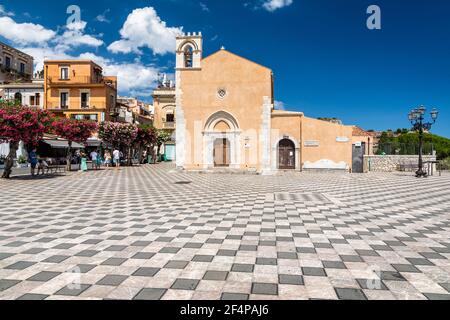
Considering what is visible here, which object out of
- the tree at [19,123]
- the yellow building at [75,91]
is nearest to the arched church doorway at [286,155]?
the tree at [19,123]

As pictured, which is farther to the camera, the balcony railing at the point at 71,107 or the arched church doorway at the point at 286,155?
the balcony railing at the point at 71,107

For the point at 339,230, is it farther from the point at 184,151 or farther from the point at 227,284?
the point at 184,151

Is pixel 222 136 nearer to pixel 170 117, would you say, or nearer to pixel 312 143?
pixel 312 143

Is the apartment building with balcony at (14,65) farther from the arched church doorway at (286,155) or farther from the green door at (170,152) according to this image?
the arched church doorway at (286,155)

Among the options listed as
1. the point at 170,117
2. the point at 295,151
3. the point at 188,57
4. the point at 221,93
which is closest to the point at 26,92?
the point at 170,117

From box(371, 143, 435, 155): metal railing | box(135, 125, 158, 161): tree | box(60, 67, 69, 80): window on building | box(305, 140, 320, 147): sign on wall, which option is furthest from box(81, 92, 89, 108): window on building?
box(371, 143, 435, 155): metal railing

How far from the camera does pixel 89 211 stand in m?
8.82

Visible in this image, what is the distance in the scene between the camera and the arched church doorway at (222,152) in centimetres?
2519

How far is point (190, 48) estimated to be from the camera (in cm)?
2542

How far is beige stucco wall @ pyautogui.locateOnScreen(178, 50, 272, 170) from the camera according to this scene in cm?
2464

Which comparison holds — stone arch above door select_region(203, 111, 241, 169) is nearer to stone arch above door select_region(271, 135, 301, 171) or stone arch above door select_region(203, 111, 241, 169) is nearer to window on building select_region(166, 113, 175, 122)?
stone arch above door select_region(271, 135, 301, 171)

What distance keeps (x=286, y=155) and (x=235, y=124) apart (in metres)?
4.99

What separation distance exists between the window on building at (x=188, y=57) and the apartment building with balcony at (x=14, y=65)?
85.8 ft
